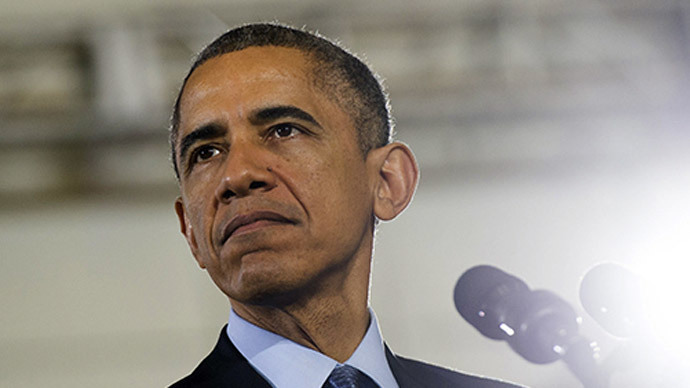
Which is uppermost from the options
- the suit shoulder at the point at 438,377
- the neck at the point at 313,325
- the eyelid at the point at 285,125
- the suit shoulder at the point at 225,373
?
the eyelid at the point at 285,125

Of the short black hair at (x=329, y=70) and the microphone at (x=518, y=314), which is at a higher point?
the short black hair at (x=329, y=70)

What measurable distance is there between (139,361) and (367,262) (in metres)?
1.50

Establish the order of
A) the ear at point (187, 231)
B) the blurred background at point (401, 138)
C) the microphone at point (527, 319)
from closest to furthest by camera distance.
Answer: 1. the microphone at point (527, 319)
2. the ear at point (187, 231)
3. the blurred background at point (401, 138)

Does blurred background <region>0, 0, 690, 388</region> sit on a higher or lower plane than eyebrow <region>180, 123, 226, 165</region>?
higher

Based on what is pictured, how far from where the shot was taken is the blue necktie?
1.00 m

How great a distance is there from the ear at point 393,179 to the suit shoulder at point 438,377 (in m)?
0.21

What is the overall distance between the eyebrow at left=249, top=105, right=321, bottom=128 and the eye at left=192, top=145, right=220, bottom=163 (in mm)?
Answer: 62

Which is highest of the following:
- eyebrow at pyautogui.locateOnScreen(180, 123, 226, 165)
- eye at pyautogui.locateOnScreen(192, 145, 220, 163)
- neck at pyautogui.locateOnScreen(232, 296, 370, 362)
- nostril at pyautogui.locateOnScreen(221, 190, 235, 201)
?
eyebrow at pyautogui.locateOnScreen(180, 123, 226, 165)

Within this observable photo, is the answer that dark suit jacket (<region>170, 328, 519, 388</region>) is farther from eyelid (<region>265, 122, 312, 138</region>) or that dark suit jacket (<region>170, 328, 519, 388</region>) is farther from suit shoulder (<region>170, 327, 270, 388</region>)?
→ eyelid (<region>265, 122, 312, 138</region>)

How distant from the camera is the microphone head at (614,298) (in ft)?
2.76

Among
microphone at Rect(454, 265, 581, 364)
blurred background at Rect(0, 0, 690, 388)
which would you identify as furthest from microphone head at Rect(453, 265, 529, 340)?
blurred background at Rect(0, 0, 690, 388)

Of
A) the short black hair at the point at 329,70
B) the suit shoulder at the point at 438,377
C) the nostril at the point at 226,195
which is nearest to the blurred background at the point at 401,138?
the suit shoulder at the point at 438,377

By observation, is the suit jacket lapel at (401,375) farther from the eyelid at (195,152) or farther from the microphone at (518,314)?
the eyelid at (195,152)

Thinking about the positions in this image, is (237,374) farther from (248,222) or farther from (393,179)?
(393,179)
